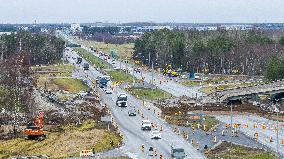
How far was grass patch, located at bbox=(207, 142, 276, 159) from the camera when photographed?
55062 mm

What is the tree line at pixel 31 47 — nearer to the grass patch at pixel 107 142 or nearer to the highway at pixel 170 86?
the highway at pixel 170 86

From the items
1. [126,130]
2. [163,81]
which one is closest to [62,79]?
[163,81]

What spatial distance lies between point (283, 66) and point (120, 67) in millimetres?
63260

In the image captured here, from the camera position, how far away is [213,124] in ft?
249

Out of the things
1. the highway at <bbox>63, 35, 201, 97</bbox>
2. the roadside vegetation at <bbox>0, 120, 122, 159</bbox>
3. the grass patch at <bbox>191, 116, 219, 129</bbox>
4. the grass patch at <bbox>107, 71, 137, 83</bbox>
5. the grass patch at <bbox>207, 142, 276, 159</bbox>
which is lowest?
the grass patch at <bbox>107, 71, 137, 83</bbox>

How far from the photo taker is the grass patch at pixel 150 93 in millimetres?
104325

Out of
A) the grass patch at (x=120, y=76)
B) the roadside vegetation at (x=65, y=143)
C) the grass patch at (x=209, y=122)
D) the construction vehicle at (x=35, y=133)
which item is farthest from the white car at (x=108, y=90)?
the construction vehicle at (x=35, y=133)

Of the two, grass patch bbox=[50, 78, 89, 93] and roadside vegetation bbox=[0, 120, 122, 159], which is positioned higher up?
roadside vegetation bbox=[0, 120, 122, 159]

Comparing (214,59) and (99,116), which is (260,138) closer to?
(99,116)

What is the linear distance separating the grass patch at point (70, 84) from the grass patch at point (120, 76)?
10.8 metres

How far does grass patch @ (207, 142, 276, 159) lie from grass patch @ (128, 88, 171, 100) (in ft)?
143

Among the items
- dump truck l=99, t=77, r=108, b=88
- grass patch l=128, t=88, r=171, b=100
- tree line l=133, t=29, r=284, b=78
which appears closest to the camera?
grass patch l=128, t=88, r=171, b=100

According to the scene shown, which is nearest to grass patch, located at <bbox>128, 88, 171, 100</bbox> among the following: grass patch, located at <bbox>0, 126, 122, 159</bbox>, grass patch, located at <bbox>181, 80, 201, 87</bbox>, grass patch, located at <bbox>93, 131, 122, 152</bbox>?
grass patch, located at <bbox>181, 80, 201, 87</bbox>

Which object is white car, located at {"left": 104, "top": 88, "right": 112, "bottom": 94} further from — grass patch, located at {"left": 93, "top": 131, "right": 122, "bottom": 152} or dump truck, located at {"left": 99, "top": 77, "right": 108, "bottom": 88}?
grass patch, located at {"left": 93, "top": 131, "right": 122, "bottom": 152}
